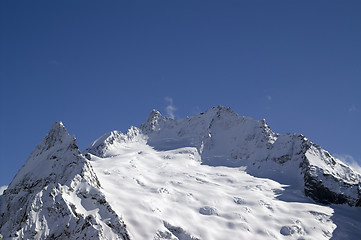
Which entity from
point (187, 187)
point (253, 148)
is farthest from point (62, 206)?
point (253, 148)

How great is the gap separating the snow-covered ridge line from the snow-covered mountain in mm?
355

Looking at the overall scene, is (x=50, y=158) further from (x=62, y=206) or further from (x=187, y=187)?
(x=187, y=187)

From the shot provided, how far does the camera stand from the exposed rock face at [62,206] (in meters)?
83.2

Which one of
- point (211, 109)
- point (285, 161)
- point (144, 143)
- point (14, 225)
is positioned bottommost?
point (14, 225)

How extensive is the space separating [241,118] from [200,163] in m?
29.9

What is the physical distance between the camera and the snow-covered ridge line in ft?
413

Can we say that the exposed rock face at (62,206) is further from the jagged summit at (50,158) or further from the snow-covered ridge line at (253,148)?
the snow-covered ridge line at (253,148)

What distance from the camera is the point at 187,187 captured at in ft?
392

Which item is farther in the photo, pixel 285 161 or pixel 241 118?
pixel 241 118

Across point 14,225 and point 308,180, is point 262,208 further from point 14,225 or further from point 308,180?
point 14,225

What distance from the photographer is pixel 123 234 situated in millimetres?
85312

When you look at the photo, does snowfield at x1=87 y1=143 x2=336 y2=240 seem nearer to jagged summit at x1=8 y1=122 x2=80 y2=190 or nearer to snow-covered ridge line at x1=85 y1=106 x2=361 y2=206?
snow-covered ridge line at x1=85 y1=106 x2=361 y2=206

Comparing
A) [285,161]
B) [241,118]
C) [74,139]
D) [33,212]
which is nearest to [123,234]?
[33,212]

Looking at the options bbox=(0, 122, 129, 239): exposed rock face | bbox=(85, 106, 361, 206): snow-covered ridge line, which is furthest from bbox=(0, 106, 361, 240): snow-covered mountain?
bbox=(85, 106, 361, 206): snow-covered ridge line
